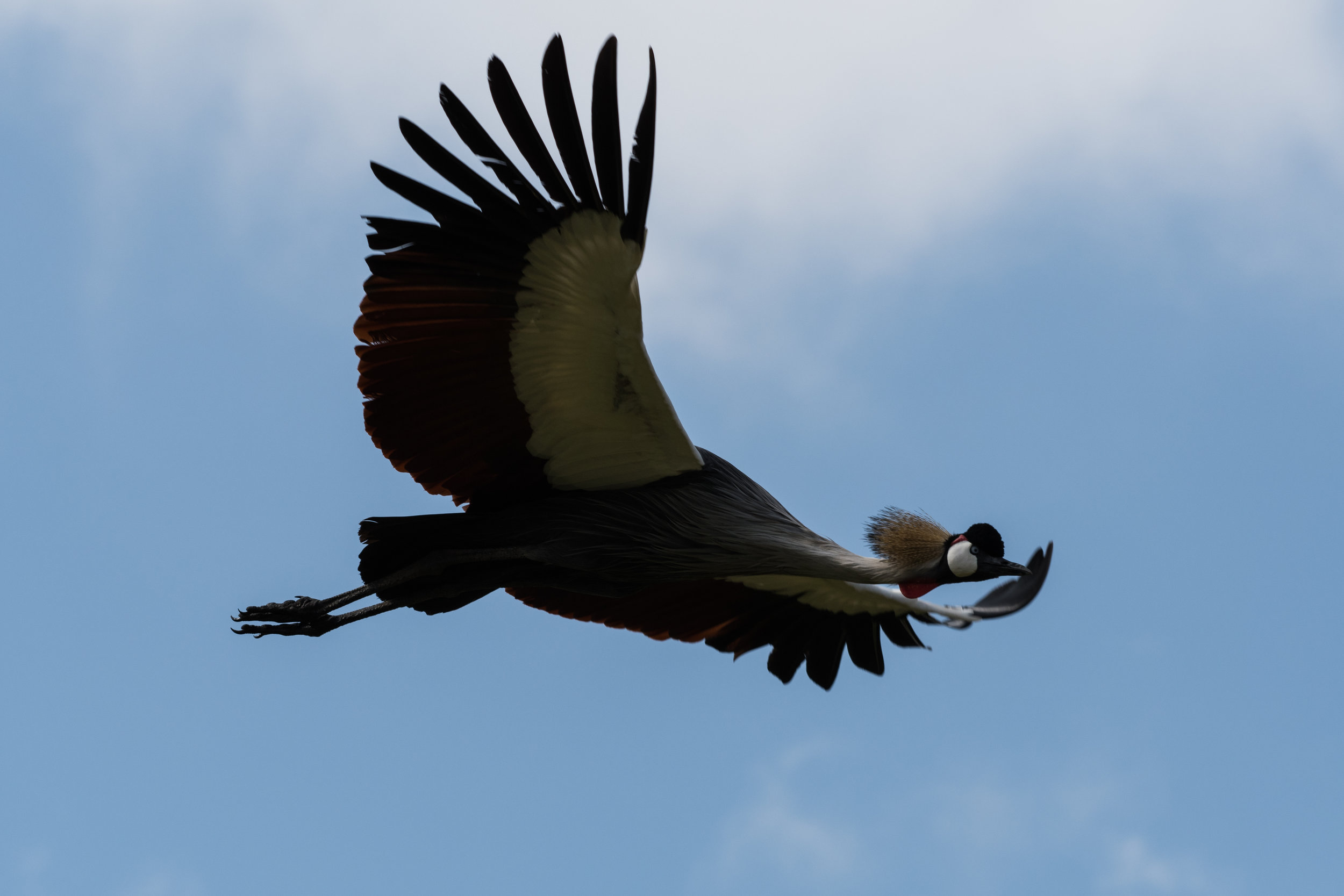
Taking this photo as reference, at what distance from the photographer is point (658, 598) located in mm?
9055

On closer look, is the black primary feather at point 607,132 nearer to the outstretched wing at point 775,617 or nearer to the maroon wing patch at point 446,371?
the maroon wing patch at point 446,371

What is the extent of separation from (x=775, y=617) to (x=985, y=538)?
1.69m

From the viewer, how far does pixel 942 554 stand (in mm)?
8133

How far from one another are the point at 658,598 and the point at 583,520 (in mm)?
1292

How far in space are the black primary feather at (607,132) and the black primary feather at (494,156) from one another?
32 centimetres

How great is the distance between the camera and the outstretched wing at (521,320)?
6926mm

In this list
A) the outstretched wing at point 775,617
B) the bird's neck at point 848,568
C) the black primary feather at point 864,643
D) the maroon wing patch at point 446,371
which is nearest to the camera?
the maroon wing patch at point 446,371

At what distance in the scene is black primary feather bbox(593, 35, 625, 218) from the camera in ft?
21.8

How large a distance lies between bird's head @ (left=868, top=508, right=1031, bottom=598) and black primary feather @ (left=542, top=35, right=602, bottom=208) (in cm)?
260

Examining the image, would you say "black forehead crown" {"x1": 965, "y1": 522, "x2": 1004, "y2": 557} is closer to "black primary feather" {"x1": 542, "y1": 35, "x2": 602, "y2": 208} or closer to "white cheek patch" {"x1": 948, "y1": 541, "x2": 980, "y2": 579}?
"white cheek patch" {"x1": 948, "y1": 541, "x2": 980, "y2": 579}

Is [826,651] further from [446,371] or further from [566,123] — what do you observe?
[566,123]

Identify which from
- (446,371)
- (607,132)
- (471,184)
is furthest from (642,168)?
(446,371)

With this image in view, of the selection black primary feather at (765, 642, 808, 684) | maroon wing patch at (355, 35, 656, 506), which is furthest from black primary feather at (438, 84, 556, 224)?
black primary feather at (765, 642, 808, 684)

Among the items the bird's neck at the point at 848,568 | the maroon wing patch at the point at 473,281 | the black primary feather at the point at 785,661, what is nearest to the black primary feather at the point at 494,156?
the maroon wing patch at the point at 473,281
